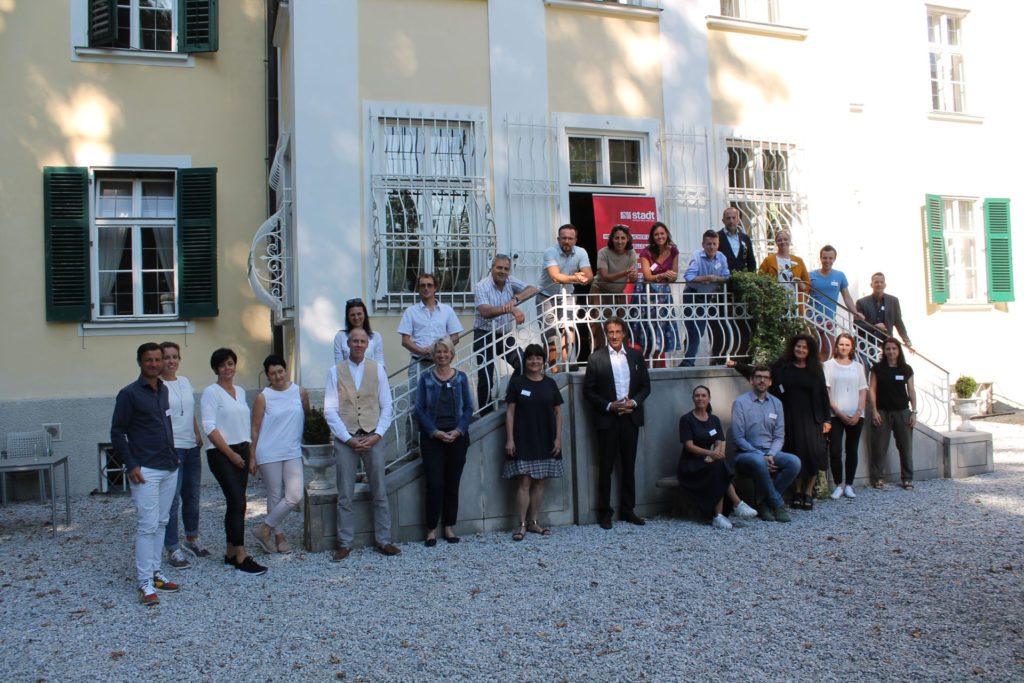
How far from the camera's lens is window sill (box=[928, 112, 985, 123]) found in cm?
1338

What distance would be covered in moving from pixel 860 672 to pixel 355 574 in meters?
3.54

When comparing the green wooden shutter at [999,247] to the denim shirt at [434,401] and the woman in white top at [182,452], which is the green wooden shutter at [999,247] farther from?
the woman in white top at [182,452]

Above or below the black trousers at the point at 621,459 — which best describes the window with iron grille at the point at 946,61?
above

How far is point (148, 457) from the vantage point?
239 inches

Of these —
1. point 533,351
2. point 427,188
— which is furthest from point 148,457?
point 427,188

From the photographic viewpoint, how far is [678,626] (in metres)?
5.18

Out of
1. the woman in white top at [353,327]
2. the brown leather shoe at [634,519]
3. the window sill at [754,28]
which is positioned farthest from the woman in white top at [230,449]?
the window sill at [754,28]

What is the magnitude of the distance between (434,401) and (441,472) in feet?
1.95

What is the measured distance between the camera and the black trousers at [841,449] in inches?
347

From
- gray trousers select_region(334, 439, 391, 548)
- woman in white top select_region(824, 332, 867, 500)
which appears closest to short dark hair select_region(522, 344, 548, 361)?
gray trousers select_region(334, 439, 391, 548)

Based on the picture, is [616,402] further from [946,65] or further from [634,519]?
[946,65]

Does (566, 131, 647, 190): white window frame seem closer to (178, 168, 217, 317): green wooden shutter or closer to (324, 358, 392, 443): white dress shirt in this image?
(324, 358, 392, 443): white dress shirt

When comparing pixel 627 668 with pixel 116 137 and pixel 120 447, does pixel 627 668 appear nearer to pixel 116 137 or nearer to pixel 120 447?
pixel 120 447

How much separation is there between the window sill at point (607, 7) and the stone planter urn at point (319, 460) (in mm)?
6097
